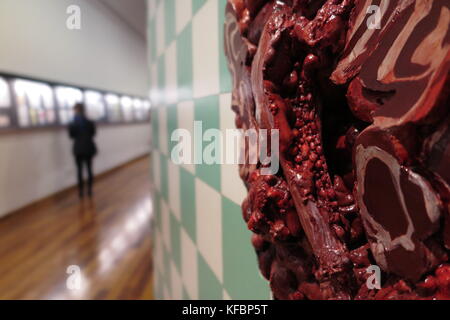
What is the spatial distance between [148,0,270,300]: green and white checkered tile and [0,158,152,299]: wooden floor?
259mm

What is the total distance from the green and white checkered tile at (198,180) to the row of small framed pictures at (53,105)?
34 cm

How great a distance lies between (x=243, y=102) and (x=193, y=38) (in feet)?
1.27

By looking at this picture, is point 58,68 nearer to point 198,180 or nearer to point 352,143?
point 198,180

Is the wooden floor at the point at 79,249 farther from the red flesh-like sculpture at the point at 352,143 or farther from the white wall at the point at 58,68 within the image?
the red flesh-like sculpture at the point at 352,143

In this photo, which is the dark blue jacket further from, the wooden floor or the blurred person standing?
the wooden floor

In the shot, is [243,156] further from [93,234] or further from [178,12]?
[93,234]

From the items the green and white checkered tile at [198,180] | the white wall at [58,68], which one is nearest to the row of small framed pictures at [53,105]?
the white wall at [58,68]

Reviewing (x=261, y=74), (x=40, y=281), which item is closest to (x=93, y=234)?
(x=40, y=281)

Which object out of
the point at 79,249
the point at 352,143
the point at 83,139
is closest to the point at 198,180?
the point at 352,143

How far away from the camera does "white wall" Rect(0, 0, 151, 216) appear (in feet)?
1.39

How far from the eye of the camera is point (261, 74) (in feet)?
0.95

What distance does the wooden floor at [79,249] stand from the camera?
59cm

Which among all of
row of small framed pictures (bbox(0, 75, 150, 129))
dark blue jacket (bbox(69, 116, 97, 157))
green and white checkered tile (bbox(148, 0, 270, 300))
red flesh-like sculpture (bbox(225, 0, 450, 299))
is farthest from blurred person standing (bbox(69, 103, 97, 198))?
red flesh-like sculpture (bbox(225, 0, 450, 299))

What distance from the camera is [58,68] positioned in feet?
2.92
